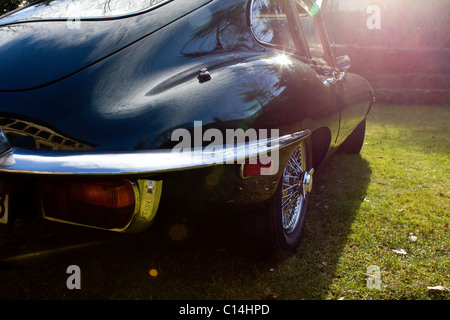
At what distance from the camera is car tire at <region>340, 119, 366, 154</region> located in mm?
4168

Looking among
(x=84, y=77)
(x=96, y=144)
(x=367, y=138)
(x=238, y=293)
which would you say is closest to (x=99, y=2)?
(x=84, y=77)

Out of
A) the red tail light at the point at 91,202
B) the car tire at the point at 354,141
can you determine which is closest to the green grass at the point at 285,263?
the red tail light at the point at 91,202

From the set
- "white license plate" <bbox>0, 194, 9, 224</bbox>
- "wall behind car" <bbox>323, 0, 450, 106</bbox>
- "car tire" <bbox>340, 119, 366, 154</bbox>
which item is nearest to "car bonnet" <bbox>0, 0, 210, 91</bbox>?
"white license plate" <bbox>0, 194, 9, 224</bbox>

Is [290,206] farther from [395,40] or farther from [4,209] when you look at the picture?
[395,40]

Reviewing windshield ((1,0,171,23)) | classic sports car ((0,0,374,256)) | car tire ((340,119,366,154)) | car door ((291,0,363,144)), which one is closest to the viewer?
classic sports car ((0,0,374,256))

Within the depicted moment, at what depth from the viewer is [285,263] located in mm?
1896

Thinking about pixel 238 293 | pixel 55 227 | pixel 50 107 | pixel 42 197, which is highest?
pixel 50 107

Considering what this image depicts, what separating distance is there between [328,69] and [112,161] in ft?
6.10

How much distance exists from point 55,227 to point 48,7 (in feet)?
4.33

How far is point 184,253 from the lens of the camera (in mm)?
1918

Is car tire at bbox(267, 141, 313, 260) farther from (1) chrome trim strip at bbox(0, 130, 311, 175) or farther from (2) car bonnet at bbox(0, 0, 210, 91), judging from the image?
(2) car bonnet at bbox(0, 0, 210, 91)

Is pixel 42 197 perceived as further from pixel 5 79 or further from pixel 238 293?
pixel 238 293

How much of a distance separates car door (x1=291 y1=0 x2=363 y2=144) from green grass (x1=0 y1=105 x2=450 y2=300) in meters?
0.67

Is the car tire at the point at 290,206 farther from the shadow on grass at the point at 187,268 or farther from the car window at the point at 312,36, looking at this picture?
the car window at the point at 312,36
